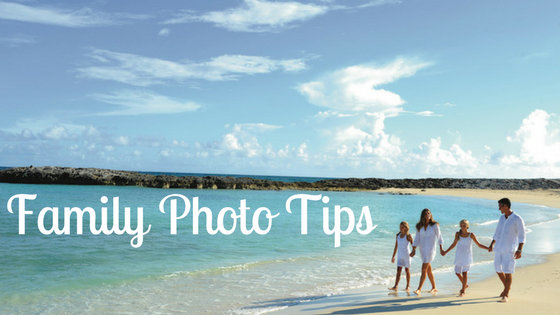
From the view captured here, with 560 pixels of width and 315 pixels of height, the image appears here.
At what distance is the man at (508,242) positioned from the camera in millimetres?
7953

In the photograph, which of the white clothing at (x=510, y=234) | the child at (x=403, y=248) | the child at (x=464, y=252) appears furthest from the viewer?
the child at (x=403, y=248)

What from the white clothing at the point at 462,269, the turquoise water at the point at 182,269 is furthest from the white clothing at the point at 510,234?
the turquoise water at the point at 182,269

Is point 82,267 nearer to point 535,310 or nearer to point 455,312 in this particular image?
point 455,312

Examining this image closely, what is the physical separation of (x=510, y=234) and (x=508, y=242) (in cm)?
16

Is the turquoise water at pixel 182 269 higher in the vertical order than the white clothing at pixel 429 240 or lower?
lower

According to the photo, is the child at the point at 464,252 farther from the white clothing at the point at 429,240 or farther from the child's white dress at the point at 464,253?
the white clothing at the point at 429,240

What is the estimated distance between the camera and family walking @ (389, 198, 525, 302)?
801cm

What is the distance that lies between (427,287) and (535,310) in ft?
7.91

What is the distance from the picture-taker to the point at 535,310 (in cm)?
744

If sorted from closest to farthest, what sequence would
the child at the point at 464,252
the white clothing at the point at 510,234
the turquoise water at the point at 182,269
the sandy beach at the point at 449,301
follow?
1. the sandy beach at the point at 449,301
2. the white clothing at the point at 510,234
3. the turquoise water at the point at 182,269
4. the child at the point at 464,252

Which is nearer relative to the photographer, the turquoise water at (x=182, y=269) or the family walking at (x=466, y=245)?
the family walking at (x=466, y=245)

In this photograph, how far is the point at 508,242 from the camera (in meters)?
8.04

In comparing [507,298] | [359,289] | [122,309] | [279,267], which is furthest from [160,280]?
[507,298]

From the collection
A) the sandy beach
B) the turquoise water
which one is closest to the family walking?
the sandy beach
